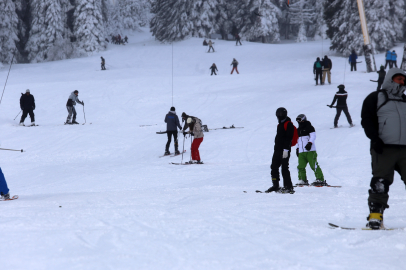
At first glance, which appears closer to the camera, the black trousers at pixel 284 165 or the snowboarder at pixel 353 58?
the black trousers at pixel 284 165

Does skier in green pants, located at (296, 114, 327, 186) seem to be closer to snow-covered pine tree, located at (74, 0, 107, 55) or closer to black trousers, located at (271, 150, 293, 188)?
black trousers, located at (271, 150, 293, 188)

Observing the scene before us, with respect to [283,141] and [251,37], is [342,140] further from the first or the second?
[251,37]

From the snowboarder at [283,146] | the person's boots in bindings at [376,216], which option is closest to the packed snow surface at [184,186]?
the person's boots in bindings at [376,216]

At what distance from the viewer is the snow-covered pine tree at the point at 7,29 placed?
135 ft

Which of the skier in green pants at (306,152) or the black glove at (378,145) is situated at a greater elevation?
the black glove at (378,145)

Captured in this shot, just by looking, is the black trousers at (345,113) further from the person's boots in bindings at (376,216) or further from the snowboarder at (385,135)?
the person's boots in bindings at (376,216)

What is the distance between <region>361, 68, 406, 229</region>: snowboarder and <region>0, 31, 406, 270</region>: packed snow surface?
42cm

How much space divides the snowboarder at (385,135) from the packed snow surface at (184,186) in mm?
419

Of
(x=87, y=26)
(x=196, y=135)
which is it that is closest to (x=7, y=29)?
(x=87, y=26)

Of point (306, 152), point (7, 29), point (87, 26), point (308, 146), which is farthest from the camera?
point (87, 26)

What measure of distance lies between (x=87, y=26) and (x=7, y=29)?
8178mm

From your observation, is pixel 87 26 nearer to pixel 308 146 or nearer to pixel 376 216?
pixel 308 146

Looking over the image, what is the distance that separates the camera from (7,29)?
1652 inches

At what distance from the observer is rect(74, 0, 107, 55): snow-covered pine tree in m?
45.5
